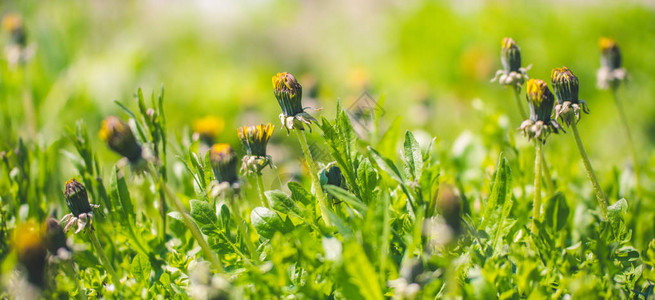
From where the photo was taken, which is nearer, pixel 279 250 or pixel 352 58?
pixel 279 250

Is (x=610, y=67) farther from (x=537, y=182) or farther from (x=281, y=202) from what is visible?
(x=281, y=202)

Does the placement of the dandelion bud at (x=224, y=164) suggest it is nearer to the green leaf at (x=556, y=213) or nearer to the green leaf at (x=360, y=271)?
the green leaf at (x=360, y=271)

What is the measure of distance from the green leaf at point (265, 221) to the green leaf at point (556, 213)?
45 cm

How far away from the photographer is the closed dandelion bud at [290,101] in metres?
0.86

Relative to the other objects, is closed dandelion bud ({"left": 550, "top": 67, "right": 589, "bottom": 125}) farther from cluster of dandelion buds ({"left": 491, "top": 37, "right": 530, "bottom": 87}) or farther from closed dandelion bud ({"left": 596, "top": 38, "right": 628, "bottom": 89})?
closed dandelion bud ({"left": 596, "top": 38, "right": 628, "bottom": 89})

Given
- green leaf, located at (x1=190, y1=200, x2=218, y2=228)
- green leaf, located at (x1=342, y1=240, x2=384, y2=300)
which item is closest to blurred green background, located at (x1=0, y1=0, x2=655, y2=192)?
green leaf, located at (x1=190, y1=200, x2=218, y2=228)

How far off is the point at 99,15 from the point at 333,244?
5.02 meters

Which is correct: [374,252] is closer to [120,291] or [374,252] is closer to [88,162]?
[120,291]

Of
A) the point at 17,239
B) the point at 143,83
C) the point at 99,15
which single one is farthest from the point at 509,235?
the point at 99,15

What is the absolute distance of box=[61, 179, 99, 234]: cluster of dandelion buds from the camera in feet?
2.73

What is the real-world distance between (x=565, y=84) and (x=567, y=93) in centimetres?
2

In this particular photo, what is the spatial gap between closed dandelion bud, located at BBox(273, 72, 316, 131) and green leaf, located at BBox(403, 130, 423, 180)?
18 centimetres

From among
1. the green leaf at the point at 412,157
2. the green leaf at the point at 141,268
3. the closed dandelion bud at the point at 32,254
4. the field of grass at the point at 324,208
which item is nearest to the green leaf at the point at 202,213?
the field of grass at the point at 324,208

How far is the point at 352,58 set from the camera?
485cm
